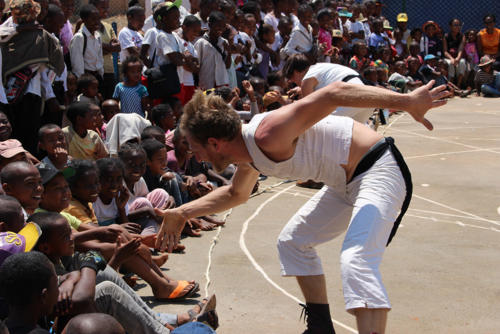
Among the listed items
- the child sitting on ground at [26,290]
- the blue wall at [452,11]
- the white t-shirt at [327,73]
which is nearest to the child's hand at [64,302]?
the child sitting on ground at [26,290]

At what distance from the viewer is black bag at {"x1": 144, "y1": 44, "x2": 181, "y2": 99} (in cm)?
778

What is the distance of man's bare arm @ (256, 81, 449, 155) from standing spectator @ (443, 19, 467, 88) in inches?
592

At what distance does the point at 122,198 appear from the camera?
17.2 feet

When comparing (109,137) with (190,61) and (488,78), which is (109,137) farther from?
(488,78)

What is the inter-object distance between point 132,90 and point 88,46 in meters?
0.72

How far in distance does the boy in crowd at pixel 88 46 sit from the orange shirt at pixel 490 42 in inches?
499

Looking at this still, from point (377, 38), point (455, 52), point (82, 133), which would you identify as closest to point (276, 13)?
point (377, 38)

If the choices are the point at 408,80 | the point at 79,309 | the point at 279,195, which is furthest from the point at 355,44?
the point at 79,309

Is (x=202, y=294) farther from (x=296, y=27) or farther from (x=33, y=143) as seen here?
(x=296, y=27)

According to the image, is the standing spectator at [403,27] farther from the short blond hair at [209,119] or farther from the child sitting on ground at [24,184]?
the short blond hair at [209,119]

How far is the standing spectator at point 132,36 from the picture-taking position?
27.3 feet

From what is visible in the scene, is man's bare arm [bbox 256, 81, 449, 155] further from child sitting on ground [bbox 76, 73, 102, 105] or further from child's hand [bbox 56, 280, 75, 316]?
child sitting on ground [bbox 76, 73, 102, 105]

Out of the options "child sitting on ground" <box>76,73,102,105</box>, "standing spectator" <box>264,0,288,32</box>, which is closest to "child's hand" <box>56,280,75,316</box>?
"child sitting on ground" <box>76,73,102,105</box>

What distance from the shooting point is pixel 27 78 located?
629cm
